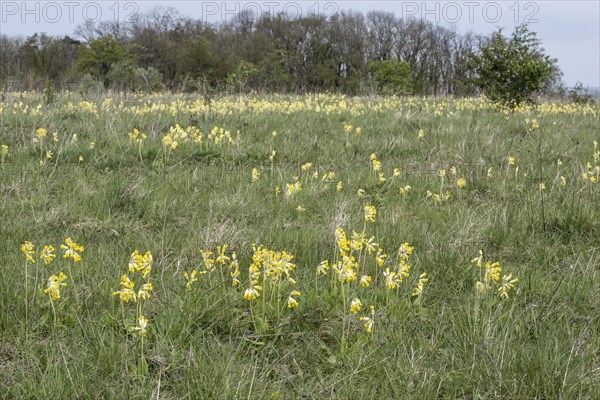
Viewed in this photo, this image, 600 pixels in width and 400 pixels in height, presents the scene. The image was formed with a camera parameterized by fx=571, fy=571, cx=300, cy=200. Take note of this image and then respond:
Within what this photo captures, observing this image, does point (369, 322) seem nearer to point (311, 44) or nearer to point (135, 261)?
point (135, 261)

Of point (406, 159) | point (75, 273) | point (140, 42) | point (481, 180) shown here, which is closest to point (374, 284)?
point (75, 273)

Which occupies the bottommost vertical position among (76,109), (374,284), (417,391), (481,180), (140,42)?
(417,391)

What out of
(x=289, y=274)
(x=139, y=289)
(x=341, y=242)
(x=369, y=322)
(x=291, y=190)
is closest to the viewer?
(x=369, y=322)

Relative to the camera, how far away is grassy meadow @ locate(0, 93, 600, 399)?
242cm

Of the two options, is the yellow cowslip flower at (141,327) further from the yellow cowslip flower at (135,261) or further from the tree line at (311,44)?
the tree line at (311,44)

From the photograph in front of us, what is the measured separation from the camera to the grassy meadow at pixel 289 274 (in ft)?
7.94

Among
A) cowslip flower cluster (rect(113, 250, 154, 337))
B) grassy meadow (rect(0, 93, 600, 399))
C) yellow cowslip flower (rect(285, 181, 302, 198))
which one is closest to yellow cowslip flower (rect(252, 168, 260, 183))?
grassy meadow (rect(0, 93, 600, 399))

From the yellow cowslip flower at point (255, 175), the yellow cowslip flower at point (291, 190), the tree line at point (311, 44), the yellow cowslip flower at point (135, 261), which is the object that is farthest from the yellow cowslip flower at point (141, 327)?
the tree line at point (311, 44)

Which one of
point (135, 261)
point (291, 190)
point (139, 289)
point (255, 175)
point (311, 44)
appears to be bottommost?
point (139, 289)

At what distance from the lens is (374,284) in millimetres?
3314

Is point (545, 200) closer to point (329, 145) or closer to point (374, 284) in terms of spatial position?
point (374, 284)

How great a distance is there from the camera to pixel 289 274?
3.43 meters

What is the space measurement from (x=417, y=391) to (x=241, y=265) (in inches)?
62.0

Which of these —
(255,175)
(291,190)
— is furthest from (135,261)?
(255,175)
